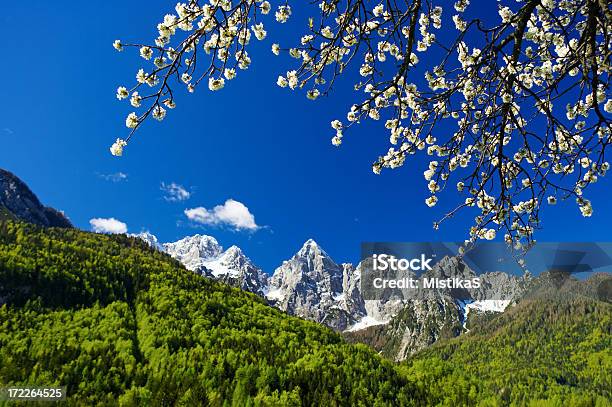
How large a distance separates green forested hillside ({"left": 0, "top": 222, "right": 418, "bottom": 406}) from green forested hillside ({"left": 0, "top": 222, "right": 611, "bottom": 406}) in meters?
0.18

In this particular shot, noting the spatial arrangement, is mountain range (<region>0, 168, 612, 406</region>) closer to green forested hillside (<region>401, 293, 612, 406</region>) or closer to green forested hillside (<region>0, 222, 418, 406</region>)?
green forested hillside (<region>0, 222, 418, 406</region>)

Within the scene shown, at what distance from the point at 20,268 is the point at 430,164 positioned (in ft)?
237

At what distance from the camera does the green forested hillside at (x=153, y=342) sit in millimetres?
36469

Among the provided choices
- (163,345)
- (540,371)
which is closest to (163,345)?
(163,345)

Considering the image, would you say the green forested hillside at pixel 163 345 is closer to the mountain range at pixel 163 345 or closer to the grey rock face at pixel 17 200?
the mountain range at pixel 163 345

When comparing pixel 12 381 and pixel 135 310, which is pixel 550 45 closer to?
pixel 12 381

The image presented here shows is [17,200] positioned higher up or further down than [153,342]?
higher up

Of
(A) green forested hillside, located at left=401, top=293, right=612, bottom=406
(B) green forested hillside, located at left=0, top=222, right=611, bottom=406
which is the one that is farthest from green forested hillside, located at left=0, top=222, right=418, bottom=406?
(A) green forested hillside, located at left=401, top=293, right=612, bottom=406

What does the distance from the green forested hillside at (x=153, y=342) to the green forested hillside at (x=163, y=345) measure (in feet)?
0.59

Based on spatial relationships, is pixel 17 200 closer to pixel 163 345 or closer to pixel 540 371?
pixel 163 345

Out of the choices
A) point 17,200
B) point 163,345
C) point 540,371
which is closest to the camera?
point 163,345

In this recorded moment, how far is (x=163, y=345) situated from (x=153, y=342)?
1.46 metres

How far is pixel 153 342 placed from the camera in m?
52.2

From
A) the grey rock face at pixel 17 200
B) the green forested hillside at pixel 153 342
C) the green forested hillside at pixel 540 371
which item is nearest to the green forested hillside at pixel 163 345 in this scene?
the green forested hillside at pixel 153 342
